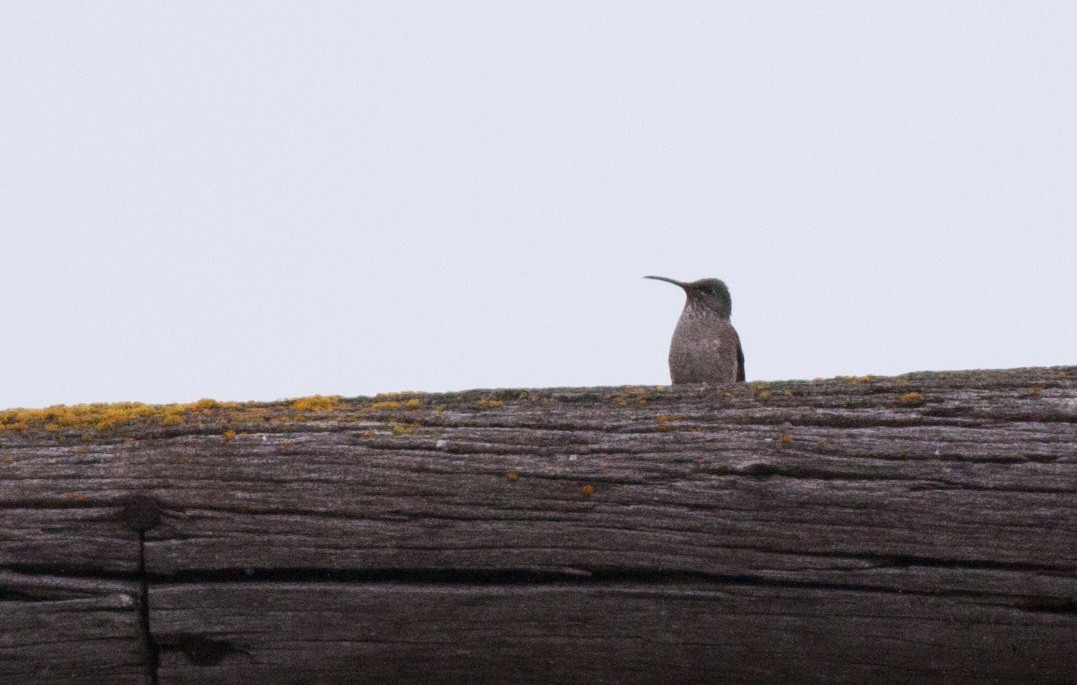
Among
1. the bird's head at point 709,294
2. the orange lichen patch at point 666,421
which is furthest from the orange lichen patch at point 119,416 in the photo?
the bird's head at point 709,294

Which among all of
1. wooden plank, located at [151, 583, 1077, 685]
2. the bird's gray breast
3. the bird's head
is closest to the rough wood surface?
wooden plank, located at [151, 583, 1077, 685]

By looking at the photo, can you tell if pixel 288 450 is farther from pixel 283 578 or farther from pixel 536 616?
pixel 536 616

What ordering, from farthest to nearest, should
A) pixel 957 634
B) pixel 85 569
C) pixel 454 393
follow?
pixel 454 393
pixel 85 569
pixel 957 634

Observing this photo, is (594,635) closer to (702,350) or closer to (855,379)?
(855,379)

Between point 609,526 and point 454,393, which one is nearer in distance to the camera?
point 609,526

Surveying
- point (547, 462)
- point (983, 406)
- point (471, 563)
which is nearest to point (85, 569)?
point (471, 563)

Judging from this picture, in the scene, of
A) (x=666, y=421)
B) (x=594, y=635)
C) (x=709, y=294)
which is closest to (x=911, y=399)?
(x=666, y=421)

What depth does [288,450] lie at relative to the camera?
10.5 ft

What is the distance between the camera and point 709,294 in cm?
788

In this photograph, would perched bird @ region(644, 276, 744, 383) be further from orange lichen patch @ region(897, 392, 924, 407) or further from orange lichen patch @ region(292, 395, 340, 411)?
orange lichen patch @ region(292, 395, 340, 411)

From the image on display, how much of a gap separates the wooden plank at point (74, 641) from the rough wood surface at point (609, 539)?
4 cm

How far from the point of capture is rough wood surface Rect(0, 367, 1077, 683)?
9.55 ft

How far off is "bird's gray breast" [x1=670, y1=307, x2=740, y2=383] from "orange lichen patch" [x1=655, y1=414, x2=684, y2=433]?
4.03 metres

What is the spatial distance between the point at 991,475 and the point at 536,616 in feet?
4.23
